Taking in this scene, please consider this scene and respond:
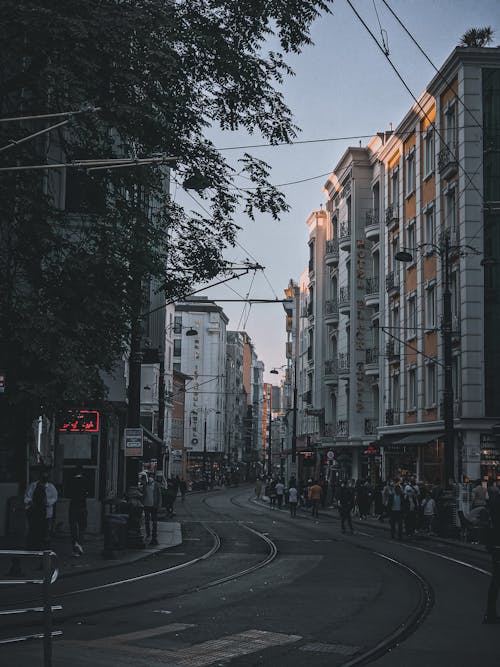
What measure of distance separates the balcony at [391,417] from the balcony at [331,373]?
1358 centimetres

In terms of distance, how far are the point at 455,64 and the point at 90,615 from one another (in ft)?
101

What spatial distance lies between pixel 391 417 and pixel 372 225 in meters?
11.5

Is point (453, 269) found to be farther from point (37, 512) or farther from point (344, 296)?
point (37, 512)

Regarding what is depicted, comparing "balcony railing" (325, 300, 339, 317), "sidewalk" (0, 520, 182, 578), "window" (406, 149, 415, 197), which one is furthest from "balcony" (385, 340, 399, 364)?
"sidewalk" (0, 520, 182, 578)

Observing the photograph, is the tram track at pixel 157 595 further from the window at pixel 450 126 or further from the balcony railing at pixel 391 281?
the balcony railing at pixel 391 281

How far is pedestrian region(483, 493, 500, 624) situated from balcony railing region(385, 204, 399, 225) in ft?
120

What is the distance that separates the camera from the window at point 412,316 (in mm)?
44344

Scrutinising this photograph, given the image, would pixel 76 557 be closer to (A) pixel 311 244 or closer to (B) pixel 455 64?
(B) pixel 455 64

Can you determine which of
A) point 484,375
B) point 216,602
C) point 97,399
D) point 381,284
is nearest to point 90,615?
point 216,602

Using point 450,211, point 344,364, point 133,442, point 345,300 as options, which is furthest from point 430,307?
point 133,442

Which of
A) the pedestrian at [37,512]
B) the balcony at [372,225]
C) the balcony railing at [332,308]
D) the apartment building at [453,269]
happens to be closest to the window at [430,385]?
the apartment building at [453,269]

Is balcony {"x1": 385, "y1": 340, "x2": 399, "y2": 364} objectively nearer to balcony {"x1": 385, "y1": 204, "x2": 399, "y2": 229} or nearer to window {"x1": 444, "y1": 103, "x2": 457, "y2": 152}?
balcony {"x1": 385, "y1": 204, "x2": 399, "y2": 229}

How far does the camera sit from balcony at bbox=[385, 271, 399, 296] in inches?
1884

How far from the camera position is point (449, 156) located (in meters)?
38.5
